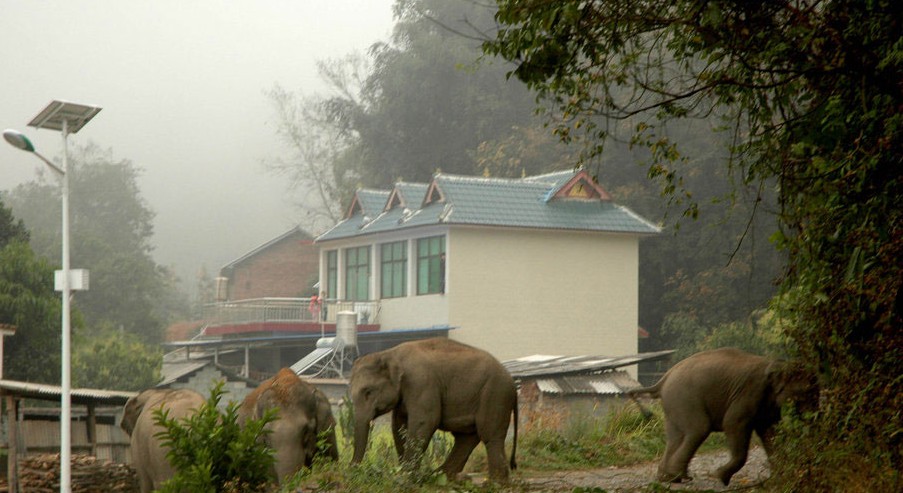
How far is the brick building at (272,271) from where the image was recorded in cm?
8038

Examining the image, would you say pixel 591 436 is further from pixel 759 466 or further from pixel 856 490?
pixel 856 490

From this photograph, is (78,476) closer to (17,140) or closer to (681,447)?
(17,140)

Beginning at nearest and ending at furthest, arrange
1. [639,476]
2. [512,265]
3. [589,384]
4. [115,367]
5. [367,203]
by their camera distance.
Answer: [639,476] → [589,384] → [512,265] → [115,367] → [367,203]

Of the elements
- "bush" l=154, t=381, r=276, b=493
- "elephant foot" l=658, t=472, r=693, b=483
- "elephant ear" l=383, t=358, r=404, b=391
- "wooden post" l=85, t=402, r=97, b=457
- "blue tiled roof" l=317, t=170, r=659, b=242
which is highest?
"blue tiled roof" l=317, t=170, r=659, b=242

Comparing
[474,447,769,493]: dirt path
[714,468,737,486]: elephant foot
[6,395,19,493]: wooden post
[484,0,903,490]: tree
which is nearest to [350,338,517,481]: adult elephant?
[474,447,769,493]: dirt path

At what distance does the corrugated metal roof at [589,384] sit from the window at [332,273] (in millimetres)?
26770

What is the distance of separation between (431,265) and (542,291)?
4.19 meters

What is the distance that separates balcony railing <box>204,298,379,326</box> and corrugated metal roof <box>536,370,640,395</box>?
22.7 meters

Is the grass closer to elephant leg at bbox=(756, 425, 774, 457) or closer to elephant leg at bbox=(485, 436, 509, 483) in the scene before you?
elephant leg at bbox=(485, 436, 509, 483)

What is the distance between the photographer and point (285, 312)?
183 ft

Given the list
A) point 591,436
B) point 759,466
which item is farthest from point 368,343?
point 759,466

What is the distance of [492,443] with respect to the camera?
52.7ft

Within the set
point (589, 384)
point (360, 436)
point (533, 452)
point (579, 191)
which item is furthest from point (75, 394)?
point (579, 191)

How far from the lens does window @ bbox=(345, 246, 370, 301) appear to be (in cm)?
5466
